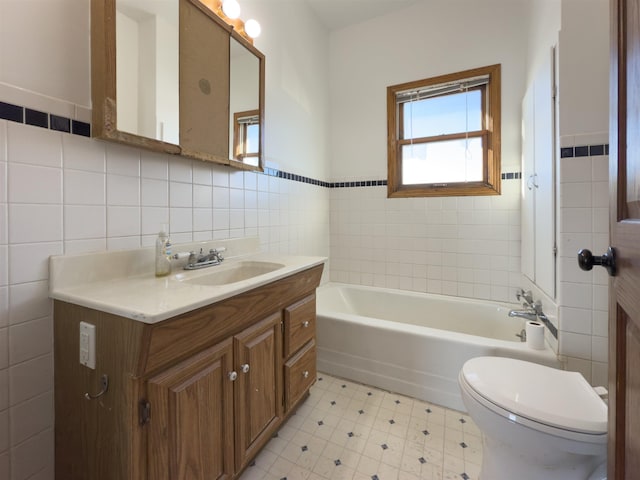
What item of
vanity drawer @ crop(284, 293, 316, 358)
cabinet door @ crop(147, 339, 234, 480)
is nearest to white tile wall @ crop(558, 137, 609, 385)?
vanity drawer @ crop(284, 293, 316, 358)

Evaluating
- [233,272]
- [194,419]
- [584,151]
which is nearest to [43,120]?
[233,272]

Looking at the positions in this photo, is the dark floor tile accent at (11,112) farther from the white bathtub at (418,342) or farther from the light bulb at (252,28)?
the white bathtub at (418,342)

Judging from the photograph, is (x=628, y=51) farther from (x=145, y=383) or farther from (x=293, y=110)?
(x=293, y=110)

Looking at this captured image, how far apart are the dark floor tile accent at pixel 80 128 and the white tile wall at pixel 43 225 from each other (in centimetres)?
2

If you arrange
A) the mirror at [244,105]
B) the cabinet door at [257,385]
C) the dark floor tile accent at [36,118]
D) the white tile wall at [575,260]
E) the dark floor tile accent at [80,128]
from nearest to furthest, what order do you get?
the dark floor tile accent at [36,118] < the dark floor tile accent at [80,128] < the cabinet door at [257,385] < the white tile wall at [575,260] < the mirror at [244,105]

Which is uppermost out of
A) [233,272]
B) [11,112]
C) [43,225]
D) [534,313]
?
[11,112]

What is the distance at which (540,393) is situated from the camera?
990mm

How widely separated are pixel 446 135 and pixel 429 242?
93 cm

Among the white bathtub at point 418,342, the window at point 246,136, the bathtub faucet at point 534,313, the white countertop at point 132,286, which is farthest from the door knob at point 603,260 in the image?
the window at point 246,136

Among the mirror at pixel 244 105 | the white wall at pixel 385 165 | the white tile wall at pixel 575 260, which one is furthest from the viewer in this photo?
the white wall at pixel 385 165

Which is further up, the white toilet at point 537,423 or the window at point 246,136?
the window at point 246,136

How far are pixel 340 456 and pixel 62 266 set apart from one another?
1.36 m

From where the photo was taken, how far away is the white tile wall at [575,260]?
50.8 inches

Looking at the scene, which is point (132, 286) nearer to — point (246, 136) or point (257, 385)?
point (257, 385)
